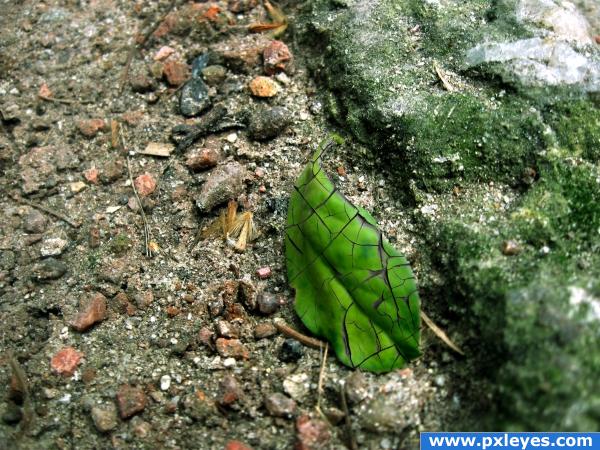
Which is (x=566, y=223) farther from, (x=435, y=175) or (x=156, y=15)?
(x=156, y=15)

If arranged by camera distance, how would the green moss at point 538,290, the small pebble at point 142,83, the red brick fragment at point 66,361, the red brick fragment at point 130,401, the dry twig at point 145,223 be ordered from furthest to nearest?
the small pebble at point 142,83
the dry twig at point 145,223
the red brick fragment at point 66,361
the red brick fragment at point 130,401
the green moss at point 538,290

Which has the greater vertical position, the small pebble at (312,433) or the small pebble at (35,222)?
the small pebble at (312,433)

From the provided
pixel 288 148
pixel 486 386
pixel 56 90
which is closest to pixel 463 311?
pixel 486 386

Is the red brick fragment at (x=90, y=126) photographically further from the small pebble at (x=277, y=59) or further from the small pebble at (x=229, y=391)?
the small pebble at (x=229, y=391)

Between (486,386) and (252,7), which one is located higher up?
(252,7)

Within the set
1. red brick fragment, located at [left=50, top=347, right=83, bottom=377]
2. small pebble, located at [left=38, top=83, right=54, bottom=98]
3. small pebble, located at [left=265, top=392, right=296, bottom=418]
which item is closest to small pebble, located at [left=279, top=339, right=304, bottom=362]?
small pebble, located at [left=265, top=392, right=296, bottom=418]

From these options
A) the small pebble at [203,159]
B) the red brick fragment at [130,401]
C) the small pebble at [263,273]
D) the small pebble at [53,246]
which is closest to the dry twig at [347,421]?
the small pebble at [263,273]

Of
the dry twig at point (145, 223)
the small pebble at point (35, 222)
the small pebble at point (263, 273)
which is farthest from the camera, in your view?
the small pebble at point (35, 222)

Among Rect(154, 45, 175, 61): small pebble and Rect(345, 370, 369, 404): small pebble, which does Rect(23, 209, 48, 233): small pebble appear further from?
Rect(345, 370, 369, 404): small pebble

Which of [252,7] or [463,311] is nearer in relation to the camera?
[463,311]
